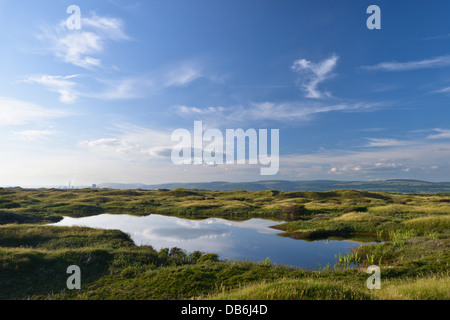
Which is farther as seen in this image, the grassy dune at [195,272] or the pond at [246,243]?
the pond at [246,243]

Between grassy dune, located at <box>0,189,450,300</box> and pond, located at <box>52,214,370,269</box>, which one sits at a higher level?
grassy dune, located at <box>0,189,450,300</box>

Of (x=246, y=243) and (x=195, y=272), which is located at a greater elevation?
(x=195, y=272)

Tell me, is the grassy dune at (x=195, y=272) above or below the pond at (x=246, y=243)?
above

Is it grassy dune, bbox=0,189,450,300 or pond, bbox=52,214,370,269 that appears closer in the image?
grassy dune, bbox=0,189,450,300

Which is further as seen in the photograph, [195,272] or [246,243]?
[246,243]
